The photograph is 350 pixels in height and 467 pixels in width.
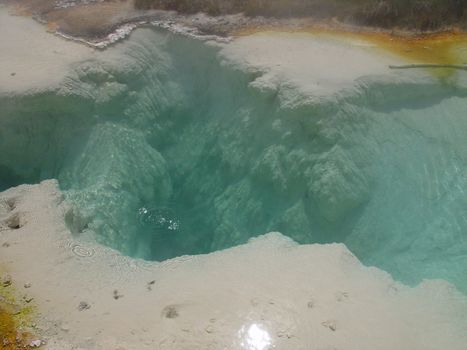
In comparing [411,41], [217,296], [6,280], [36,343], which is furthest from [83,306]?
[411,41]

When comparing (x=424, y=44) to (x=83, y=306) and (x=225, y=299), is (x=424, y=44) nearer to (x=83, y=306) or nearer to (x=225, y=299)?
(x=225, y=299)

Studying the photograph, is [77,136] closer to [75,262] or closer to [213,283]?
[75,262]

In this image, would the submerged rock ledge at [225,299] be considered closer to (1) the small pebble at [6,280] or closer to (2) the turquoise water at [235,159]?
(1) the small pebble at [6,280]

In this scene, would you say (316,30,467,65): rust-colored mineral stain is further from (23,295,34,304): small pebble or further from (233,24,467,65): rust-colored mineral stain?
(23,295,34,304): small pebble

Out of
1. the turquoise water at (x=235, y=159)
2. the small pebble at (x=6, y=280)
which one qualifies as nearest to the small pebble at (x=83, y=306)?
the small pebble at (x=6, y=280)

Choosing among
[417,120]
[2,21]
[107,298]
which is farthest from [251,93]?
[2,21]

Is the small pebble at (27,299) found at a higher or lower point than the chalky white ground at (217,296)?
lower

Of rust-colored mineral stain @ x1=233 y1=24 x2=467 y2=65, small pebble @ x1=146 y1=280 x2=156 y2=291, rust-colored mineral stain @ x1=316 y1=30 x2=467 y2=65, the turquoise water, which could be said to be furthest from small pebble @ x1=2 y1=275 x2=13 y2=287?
rust-colored mineral stain @ x1=316 y1=30 x2=467 y2=65
